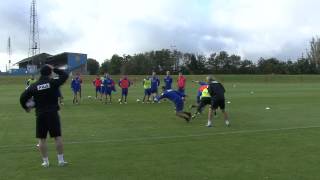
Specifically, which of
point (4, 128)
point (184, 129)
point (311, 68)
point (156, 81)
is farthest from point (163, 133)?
point (311, 68)

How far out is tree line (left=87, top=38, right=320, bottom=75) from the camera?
12532 centimetres

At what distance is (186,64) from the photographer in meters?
130

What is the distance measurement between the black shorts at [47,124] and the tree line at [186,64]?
373ft

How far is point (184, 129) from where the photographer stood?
664 inches

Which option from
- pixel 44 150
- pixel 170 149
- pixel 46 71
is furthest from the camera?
pixel 170 149

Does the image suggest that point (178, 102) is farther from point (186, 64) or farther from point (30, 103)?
point (186, 64)

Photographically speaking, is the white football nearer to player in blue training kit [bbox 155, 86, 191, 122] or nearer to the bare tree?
player in blue training kit [bbox 155, 86, 191, 122]

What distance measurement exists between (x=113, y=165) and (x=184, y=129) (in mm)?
6622

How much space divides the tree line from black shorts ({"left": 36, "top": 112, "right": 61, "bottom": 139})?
373 feet

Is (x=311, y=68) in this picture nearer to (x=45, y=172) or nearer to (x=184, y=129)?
(x=184, y=129)

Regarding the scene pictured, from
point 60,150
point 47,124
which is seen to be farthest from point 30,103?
point 60,150

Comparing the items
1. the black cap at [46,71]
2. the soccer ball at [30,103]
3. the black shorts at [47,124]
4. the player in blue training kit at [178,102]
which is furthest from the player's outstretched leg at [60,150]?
the player in blue training kit at [178,102]

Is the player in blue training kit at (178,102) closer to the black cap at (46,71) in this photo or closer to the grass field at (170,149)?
the grass field at (170,149)

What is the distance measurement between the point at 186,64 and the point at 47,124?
395ft
